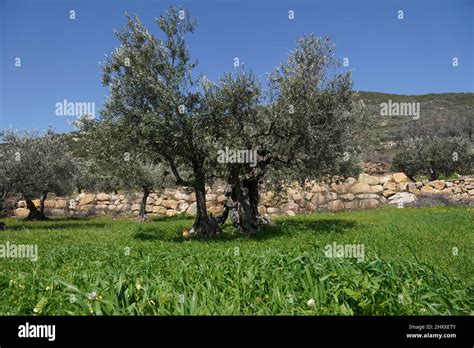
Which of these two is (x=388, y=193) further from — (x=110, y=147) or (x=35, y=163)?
(x=35, y=163)

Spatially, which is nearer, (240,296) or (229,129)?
(240,296)

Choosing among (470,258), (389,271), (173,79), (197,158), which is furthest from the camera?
(197,158)

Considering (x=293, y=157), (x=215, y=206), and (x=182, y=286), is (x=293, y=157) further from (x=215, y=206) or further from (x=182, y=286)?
(x=215, y=206)

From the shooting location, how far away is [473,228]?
63.7 ft

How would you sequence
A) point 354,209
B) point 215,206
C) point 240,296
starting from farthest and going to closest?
point 215,206, point 354,209, point 240,296

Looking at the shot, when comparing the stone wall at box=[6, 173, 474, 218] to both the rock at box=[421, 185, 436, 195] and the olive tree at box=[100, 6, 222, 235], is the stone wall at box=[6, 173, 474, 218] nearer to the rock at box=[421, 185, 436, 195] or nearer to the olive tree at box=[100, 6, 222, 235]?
the rock at box=[421, 185, 436, 195]

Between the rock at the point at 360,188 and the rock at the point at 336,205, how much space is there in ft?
6.95

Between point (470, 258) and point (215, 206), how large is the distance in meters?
29.6

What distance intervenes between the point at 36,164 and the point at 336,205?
2703 centimetres

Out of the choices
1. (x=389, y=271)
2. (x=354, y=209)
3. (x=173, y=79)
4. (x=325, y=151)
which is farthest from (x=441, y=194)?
(x=389, y=271)

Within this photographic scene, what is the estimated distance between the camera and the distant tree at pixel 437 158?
48.9 meters

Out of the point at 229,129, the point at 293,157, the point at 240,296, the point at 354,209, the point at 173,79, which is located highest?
the point at 173,79

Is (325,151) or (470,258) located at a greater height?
(325,151)

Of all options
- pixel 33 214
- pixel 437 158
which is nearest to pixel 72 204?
pixel 33 214
